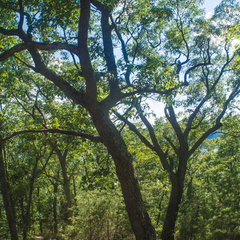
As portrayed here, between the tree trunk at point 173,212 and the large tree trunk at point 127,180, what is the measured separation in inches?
159

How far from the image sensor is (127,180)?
180 inches

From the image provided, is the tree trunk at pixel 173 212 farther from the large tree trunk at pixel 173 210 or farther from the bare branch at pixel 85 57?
the bare branch at pixel 85 57

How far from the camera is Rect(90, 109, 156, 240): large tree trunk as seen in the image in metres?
4.42

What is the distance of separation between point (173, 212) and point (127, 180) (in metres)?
4.59

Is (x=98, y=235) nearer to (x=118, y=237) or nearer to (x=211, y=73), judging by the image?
(x=118, y=237)

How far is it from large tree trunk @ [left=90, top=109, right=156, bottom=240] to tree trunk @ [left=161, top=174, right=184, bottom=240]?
4.04m

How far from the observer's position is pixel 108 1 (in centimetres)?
557

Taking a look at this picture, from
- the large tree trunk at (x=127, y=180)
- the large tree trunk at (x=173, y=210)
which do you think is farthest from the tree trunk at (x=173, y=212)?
the large tree trunk at (x=127, y=180)

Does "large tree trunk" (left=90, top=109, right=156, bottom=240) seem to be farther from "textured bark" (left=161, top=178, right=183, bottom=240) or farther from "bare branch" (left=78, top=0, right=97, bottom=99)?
"textured bark" (left=161, top=178, right=183, bottom=240)

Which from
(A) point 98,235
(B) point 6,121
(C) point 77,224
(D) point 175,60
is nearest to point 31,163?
(B) point 6,121

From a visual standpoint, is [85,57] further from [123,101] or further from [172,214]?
[172,214]

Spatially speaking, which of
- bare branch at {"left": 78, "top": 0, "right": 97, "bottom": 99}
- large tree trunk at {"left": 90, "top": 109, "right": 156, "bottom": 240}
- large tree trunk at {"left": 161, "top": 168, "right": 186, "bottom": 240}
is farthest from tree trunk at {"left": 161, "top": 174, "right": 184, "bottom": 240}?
bare branch at {"left": 78, "top": 0, "right": 97, "bottom": 99}

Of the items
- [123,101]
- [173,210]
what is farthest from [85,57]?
[173,210]

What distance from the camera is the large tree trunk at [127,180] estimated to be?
4418mm
